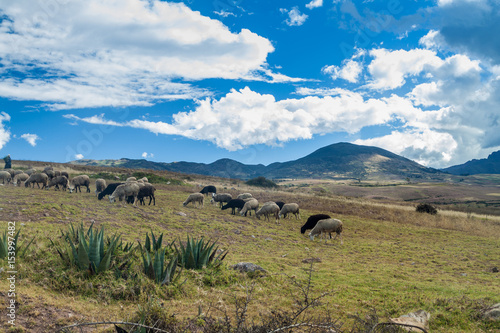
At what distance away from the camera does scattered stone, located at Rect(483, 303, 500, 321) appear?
6.30 metres

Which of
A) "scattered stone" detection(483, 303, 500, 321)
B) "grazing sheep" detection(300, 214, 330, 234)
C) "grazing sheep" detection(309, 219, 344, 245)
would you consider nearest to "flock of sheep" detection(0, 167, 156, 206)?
"grazing sheep" detection(300, 214, 330, 234)

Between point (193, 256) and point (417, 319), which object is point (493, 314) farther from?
point (193, 256)

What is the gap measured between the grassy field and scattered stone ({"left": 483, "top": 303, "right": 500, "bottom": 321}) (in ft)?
0.60

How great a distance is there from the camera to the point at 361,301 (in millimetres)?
7734

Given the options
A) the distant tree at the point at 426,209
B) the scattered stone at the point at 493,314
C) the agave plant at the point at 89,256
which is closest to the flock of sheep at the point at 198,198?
the scattered stone at the point at 493,314

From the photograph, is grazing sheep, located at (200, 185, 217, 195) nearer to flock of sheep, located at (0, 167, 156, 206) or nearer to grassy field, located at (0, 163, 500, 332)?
flock of sheep, located at (0, 167, 156, 206)

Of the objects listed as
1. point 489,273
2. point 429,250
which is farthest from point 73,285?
point 429,250

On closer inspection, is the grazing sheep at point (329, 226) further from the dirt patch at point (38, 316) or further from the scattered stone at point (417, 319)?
the dirt patch at point (38, 316)

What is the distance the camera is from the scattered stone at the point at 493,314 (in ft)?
20.7

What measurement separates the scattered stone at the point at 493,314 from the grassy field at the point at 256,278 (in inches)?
7.2

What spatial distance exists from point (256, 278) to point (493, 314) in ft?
18.5

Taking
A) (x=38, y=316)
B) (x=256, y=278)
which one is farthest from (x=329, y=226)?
(x=38, y=316)

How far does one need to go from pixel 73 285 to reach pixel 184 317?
2.97 meters

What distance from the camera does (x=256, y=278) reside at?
836cm
